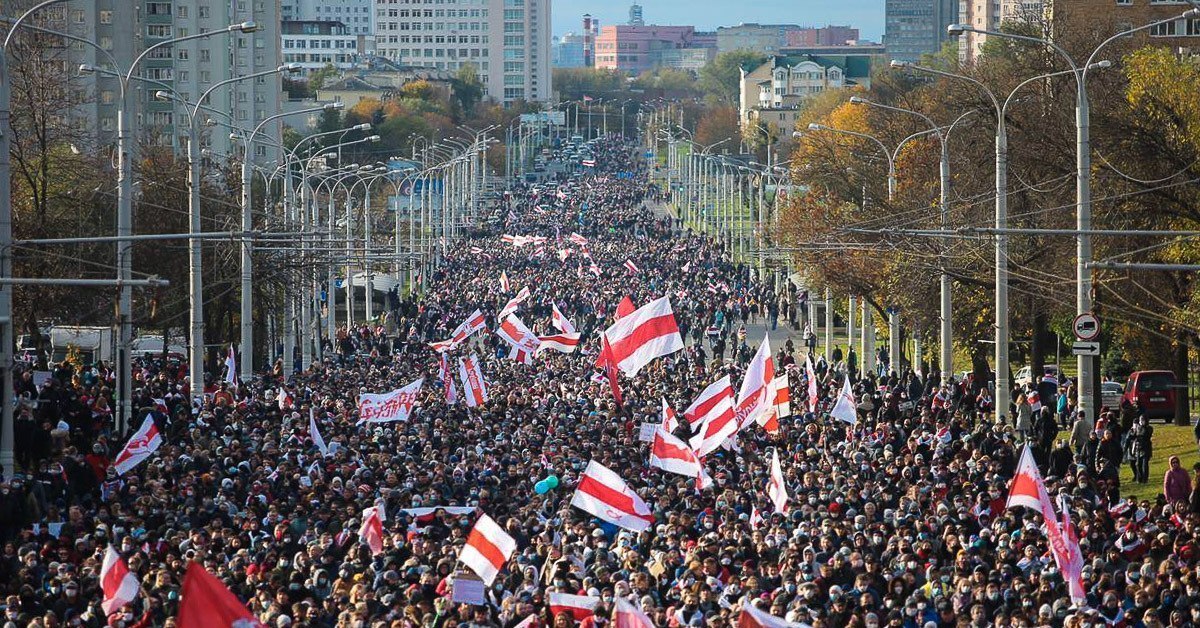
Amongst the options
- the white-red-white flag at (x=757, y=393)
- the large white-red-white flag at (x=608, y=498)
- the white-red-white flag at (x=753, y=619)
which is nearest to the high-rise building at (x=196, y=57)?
the white-red-white flag at (x=757, y=393)

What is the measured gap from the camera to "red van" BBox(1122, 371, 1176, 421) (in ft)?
128

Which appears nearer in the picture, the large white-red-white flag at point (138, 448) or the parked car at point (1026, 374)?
the large white-red-white flag at point (138, 448)

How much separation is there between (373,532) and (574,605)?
4371 millimetres

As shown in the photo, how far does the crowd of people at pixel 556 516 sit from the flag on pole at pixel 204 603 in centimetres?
431

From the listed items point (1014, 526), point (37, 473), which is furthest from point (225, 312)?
point (1014, 526)

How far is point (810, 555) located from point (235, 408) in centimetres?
1562

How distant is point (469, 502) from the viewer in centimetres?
2539

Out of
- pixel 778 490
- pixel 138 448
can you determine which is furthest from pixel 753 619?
pixel 138 448

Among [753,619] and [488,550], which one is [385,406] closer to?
[488,550]

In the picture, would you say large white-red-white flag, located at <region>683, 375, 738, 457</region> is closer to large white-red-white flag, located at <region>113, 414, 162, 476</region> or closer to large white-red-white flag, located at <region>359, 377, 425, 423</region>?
large white-red-white flag, located at <region>359, 377, 425, 423</region>

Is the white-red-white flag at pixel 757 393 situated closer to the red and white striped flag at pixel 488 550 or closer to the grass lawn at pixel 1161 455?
the grass lawn at pixel 1161 455

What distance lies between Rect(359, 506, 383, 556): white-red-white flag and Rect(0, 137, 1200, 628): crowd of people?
117mm

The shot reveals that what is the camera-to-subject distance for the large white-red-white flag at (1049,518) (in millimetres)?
18578

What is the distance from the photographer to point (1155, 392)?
39.3 meters
